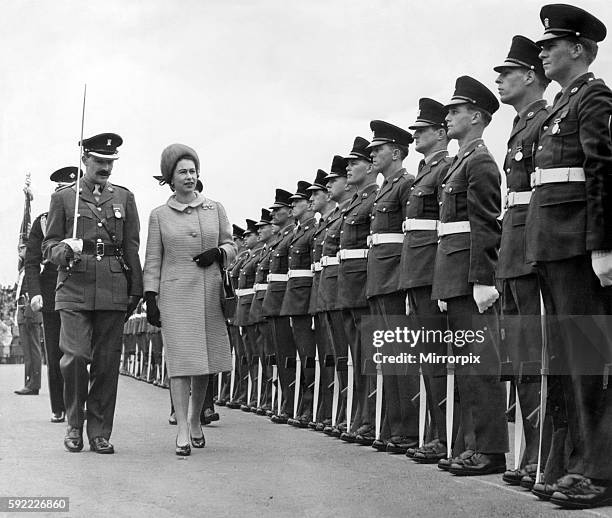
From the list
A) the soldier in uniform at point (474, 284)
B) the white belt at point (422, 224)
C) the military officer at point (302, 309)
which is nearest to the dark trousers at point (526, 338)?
the soldier in uniform at point (474, 284)

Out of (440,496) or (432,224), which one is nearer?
(440,496)

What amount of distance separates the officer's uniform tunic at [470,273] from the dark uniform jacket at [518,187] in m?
0.41

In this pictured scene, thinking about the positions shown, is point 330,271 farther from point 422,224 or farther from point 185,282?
point 422,224

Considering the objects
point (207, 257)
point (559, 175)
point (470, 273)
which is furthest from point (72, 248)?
point (559, 175)

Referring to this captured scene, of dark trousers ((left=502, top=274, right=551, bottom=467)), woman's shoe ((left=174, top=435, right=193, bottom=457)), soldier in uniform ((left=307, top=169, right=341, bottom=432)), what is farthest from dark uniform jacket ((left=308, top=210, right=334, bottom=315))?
dark trousers ((left=502, top=274, right=551, bottom=467))

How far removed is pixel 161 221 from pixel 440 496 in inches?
133

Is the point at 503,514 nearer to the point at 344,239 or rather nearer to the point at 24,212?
the point at 344,239

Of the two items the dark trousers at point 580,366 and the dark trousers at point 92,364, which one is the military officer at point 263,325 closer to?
the dark trousers at point 92,364

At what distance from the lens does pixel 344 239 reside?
9586mm

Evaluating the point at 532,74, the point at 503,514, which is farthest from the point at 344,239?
the point at 503,514

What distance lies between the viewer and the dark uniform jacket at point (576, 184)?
17.8 ft

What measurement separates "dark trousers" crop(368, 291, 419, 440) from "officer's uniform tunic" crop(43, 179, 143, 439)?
1.85m

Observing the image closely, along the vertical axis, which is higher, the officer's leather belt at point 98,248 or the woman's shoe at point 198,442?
the officer's leather belt at point 98,248

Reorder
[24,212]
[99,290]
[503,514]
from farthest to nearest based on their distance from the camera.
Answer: [24,212] → [99,290] → [503,514]
